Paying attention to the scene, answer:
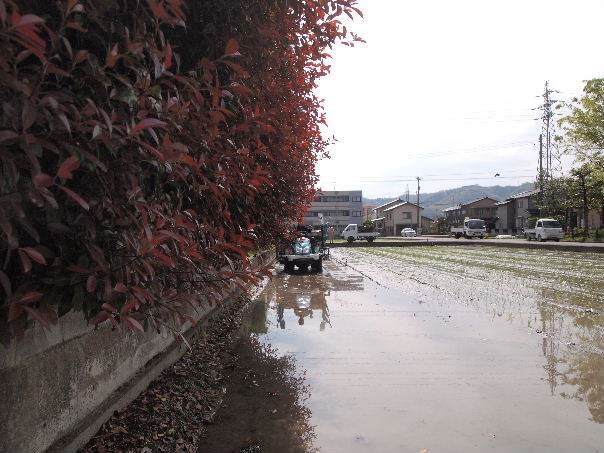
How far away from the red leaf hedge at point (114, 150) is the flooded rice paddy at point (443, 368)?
2.40 metres

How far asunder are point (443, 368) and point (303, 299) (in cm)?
Answer: 690

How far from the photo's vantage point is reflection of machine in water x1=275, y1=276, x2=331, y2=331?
1039 cm

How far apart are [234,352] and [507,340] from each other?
4.21 meters

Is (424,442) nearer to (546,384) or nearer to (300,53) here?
(546,384)

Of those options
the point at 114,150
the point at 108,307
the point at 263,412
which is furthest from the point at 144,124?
the point at 263,412

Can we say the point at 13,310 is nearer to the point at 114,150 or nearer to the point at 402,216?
the point at 114,150

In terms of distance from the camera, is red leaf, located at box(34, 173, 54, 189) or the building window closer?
red leaf, located at box(34, 173, 54, 189)

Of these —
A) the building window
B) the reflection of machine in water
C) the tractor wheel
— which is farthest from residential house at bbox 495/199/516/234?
the reflection of machine in water

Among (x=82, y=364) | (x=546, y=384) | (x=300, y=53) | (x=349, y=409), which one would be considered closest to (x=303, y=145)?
(x=300, y=53)

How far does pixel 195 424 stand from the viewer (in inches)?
178

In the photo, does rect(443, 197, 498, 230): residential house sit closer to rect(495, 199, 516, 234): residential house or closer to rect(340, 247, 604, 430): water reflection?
rect(495, 199, 516, 234): residential house

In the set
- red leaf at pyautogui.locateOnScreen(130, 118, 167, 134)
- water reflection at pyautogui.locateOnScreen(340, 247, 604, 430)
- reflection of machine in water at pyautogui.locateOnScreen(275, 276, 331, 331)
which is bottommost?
reflection of machine in water at pyautogui.locateOnScreen(275, 276, 331, 331)

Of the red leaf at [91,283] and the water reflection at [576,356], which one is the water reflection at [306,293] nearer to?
the water reflection at [576,356]

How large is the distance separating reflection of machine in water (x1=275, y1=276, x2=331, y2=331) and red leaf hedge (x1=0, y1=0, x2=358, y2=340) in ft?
21.4
